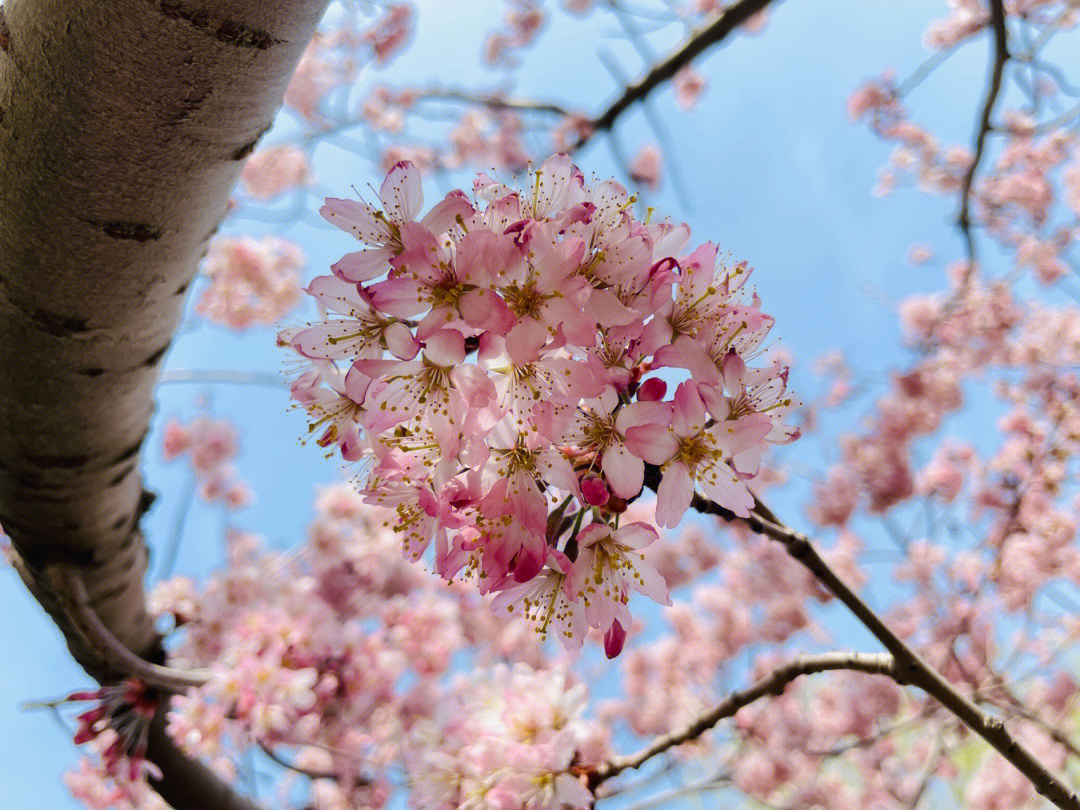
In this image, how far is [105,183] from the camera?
2.75 feet

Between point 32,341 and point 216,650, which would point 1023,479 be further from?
point 32,341

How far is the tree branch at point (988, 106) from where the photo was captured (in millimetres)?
2438

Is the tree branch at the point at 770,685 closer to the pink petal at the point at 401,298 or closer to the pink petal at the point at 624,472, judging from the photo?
the pink petal at the point at 624,472

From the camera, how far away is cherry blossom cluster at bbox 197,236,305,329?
16.1 ft

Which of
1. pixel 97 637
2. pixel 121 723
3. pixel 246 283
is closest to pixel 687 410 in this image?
pixel 97 637

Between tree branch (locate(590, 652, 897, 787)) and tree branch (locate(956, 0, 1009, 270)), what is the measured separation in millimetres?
2551

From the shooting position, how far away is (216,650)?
270cm

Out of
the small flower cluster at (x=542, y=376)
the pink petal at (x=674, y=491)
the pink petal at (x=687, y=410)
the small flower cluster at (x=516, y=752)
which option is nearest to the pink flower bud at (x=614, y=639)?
the small flower cluster at (x=542, y=376)

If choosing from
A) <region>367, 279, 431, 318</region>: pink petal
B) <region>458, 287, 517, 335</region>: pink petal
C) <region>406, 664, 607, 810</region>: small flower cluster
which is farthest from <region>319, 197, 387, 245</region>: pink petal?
<region>406, 664, 607, 810</region>: small flower cluster

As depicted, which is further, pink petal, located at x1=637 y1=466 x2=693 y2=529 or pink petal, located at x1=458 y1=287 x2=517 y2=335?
pink petal, located at x1=637 y1=466 x2=693 y2=529

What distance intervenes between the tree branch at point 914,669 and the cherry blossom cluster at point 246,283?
4.85m

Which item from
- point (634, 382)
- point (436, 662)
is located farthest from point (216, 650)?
point (634, 382)

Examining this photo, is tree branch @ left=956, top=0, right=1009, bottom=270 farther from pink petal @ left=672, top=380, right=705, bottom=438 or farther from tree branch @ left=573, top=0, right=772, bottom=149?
pink petal @ left=672, top=380, right=705, bottom=438

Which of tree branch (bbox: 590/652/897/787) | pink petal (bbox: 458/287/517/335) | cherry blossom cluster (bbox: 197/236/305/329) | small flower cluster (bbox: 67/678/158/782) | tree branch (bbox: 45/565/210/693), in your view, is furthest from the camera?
cherry blossom cluster (bbox: 197/236/305/329)
